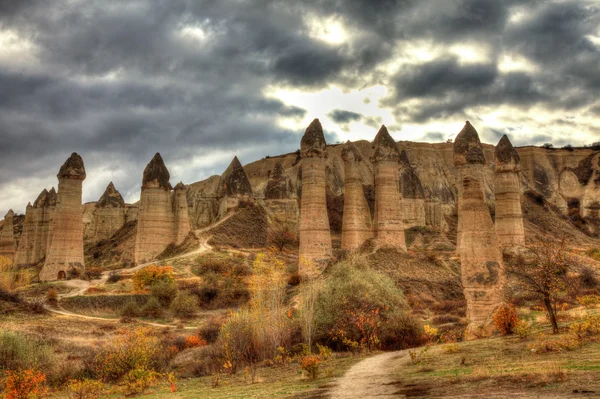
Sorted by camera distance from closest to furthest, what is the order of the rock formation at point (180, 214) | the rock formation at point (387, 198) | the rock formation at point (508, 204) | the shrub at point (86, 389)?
the shrub at point (86, 389) → the rock formation at point (387, 198) → the rock formation at point (508, 204) → the rock formation at point (180, 214)

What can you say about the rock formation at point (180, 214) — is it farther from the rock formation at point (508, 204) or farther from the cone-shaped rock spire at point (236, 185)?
the rock formation at point (508, 204)

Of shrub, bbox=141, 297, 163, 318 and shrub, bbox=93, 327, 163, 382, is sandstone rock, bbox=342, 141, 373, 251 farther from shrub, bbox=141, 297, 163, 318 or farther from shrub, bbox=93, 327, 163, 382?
shrub, bbox=93, 327, 163, 382

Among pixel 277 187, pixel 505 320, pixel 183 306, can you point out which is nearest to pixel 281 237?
pixel 277 187

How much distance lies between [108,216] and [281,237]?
2113 cm

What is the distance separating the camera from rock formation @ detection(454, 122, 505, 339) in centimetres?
1686

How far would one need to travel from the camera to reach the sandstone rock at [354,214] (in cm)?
3173

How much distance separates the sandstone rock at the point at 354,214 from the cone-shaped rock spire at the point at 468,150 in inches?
505

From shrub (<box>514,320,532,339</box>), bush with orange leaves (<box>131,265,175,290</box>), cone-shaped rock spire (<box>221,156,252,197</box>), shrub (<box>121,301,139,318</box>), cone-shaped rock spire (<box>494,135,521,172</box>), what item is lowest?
shrub (<box>514,320,532,339</box>)

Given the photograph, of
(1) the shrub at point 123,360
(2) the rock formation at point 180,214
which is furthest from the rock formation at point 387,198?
(2) the rock formation at point 180,214

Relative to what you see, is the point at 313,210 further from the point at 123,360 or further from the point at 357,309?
the point at 123,360

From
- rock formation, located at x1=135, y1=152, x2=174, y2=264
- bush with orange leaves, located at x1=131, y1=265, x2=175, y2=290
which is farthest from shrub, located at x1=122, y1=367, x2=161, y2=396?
rock formation, located at x1=135, y1=152, x2=174, y2=264

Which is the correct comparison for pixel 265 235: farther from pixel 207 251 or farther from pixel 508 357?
pixel 508 357

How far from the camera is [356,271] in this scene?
20250mm

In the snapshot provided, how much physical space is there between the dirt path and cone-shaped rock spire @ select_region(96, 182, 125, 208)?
49.3 meters
